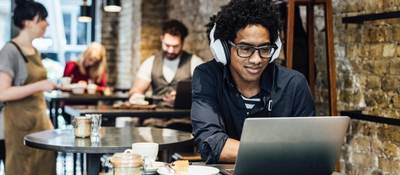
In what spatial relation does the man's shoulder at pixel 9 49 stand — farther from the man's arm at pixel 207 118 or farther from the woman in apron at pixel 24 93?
the man's arm at pixel 207 118

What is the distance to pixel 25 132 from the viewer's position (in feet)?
12.3

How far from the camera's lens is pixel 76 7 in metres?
8.68

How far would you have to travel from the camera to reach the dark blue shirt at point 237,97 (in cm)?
216

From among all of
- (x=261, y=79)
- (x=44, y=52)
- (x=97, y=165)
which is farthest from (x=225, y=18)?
(x=44, y=52)

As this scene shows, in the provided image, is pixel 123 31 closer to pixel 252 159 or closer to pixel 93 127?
pixel 93 127

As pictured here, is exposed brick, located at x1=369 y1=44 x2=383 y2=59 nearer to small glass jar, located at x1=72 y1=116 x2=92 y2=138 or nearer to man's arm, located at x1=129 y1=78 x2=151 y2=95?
small glass jar, located at x1=72 y1=116 x2=92 y2=138

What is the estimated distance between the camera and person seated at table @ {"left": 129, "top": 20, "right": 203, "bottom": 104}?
4.92m

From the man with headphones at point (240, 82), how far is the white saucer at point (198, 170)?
0.46ft

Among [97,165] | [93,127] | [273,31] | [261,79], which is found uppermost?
[273,31]

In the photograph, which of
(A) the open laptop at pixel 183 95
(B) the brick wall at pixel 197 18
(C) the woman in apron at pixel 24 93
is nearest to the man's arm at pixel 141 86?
(A) the open laptop at pixel 183 95

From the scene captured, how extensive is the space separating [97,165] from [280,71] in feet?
3.47

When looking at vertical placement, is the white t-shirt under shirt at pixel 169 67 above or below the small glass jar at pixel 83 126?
above

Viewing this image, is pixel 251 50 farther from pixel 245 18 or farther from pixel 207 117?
pixel 207 117

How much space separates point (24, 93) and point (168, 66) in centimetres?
164
